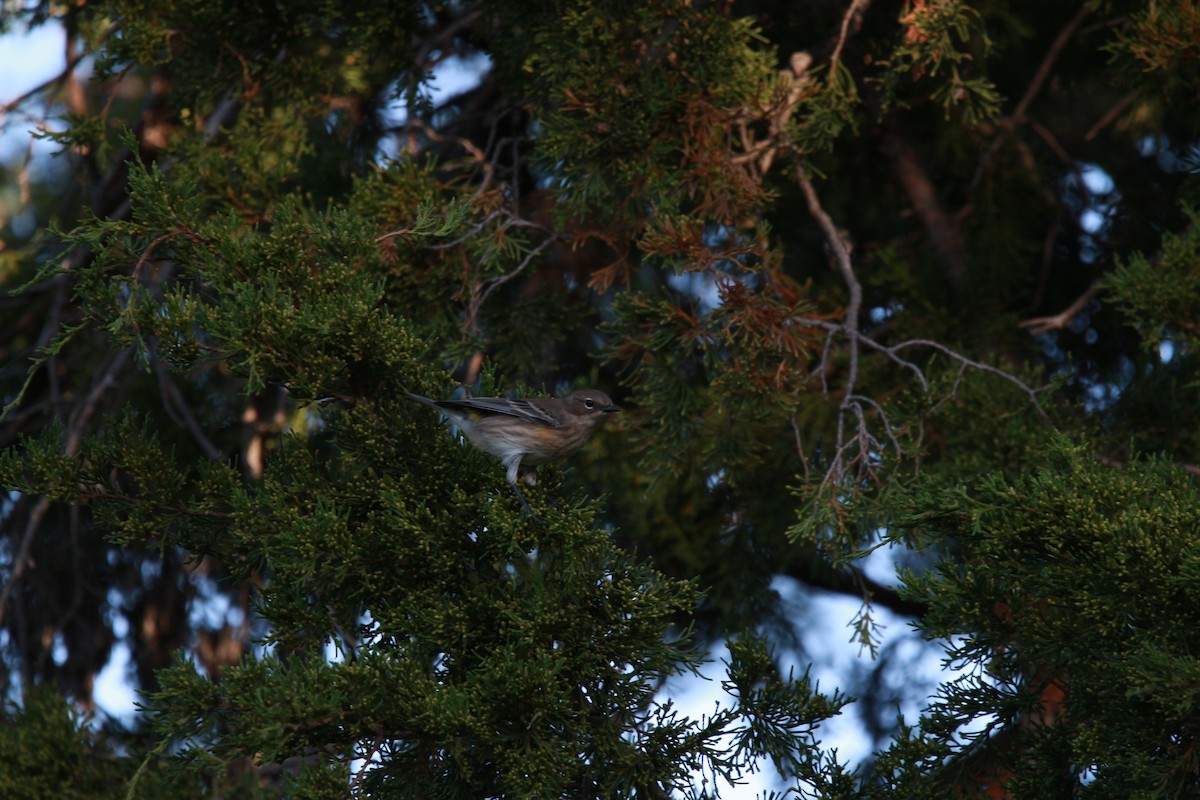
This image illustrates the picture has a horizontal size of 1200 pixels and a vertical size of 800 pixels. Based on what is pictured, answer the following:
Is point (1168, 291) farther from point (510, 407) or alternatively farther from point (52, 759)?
point (52, 759)

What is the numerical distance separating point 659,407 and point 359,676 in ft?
6.03

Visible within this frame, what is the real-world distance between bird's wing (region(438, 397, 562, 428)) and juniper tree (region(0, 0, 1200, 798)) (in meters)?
0.07

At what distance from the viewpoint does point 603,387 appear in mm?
6246

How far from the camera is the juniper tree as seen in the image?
10.8 ft

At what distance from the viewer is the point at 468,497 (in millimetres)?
3547

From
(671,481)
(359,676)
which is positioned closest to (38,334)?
(671,481)

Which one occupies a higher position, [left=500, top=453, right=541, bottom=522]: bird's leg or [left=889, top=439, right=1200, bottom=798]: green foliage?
[left=500, top=453, right=541, bottom=522]: bird's leg

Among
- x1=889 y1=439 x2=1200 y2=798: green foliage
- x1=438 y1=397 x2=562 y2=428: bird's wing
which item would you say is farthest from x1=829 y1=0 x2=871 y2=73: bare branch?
x1=889 y1=439 x2=1200 y2=798: green foliage


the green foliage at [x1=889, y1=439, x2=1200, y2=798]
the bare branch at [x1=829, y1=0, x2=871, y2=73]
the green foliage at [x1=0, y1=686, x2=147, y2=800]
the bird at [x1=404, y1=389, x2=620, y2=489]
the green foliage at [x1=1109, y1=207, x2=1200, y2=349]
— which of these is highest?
the bare branch at [x1=829, y1=0, x2=871, y2=73]

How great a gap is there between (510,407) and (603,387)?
190 cm

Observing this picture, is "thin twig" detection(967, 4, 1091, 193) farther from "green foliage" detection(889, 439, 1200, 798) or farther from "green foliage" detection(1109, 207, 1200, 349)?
"green foliage" detection(889, 439, 1200, 798)

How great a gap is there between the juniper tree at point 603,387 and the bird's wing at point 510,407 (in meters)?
0.07

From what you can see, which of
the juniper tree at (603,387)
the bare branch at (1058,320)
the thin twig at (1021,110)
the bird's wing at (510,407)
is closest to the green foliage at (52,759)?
Result: the juniper tree at (603,387)

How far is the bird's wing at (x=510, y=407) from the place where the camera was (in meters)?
4.01
